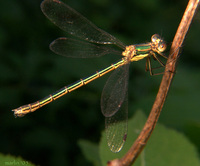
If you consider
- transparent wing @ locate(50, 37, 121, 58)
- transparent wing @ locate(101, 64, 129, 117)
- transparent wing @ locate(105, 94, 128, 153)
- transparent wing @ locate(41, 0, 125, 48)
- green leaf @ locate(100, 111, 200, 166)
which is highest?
transparent wing @ locate(41, 0, 125, 48)

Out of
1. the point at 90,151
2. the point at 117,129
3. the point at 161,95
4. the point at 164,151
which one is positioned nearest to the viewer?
the point at 161,95

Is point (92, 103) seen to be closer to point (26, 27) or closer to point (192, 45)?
point (26, 27)

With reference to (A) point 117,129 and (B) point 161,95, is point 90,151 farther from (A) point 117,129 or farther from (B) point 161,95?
(B) point 161,95

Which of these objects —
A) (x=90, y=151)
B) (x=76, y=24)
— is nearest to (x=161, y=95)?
(x=90, y=151)

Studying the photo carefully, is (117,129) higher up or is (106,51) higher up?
(106,51)

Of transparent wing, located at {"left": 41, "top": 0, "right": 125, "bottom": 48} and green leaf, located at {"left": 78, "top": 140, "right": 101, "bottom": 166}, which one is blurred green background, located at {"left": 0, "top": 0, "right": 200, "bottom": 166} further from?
transparent wing, located at {"left": 41, "top": 0, "right": 125, "bottom": 48}

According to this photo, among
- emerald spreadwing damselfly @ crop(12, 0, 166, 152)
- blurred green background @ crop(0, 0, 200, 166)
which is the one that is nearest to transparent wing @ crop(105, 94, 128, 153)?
emerald spreadwing damselfly @ crop(12, 0, 166, 152)
